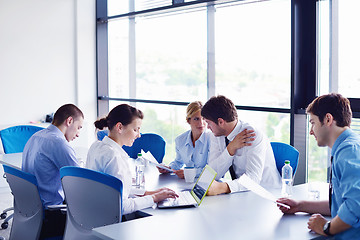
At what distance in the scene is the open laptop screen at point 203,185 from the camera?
2.77 m

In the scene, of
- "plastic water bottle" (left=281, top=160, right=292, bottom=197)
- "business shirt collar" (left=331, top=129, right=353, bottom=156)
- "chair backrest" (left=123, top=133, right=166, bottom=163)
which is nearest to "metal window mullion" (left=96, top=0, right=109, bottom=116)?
"chair backrest" (left=123, top=133, right=166, bottom=163)

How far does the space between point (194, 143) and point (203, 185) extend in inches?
57.8

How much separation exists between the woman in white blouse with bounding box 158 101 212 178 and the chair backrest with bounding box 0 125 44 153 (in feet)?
6.16

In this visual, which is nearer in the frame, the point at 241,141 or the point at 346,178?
the point at 346,178

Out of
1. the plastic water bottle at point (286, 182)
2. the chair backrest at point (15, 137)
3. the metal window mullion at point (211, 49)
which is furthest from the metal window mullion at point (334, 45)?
the chair backrest at point (15, 137)

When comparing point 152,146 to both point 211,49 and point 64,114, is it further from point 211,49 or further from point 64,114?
point 211,49

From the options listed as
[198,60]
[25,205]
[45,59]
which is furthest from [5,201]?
[198,60]

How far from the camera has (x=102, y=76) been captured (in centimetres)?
790

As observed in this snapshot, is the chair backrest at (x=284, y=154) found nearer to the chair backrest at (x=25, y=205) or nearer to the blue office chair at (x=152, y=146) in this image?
the blue office chair at (x=152, y=146)


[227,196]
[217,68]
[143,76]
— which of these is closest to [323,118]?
[227,196]

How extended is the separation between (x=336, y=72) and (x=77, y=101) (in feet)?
14.7

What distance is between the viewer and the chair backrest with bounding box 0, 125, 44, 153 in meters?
5.00

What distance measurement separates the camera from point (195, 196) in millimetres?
2910

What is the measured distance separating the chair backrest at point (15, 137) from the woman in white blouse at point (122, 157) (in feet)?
6.82
